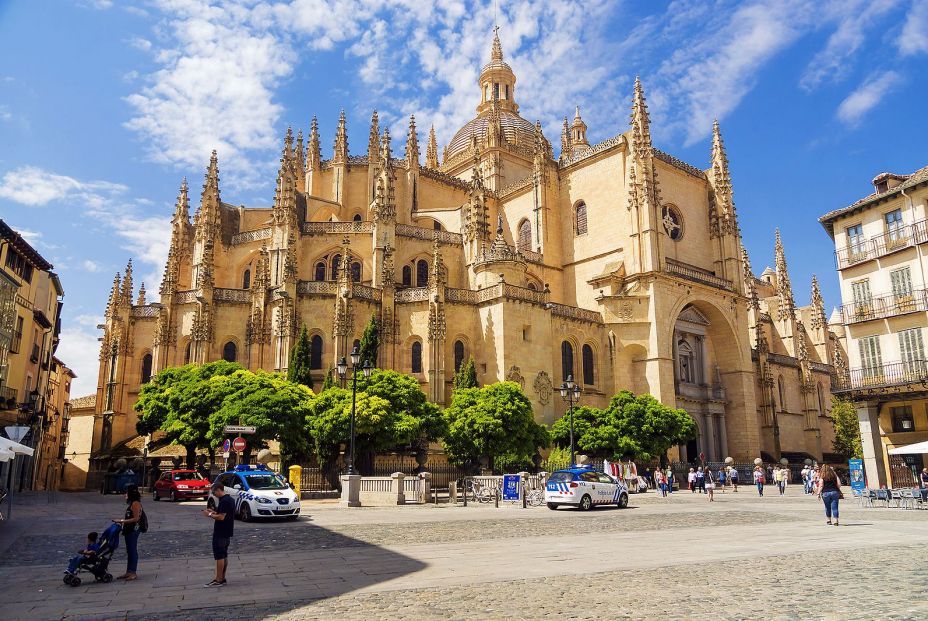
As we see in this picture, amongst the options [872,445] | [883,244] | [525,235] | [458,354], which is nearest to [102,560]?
[872,445]

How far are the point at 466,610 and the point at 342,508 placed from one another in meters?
16.7

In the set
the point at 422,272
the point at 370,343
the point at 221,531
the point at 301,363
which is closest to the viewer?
the point at 221,531

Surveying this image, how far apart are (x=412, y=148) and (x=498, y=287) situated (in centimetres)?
1700

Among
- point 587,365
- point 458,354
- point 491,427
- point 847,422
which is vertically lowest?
point 491,427

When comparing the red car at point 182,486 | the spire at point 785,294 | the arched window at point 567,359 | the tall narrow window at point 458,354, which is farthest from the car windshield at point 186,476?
the spire at point 785,294

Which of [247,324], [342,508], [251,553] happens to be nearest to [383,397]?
[342,508]

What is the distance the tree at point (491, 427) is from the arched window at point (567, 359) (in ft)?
29.2

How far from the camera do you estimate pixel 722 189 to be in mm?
50969

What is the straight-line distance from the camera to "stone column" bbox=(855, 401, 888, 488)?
2803 centimetres

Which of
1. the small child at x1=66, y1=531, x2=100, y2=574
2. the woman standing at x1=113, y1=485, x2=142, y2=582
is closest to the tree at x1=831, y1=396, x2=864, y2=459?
the woman standing at x1=113, y1=485, x2=142, y2=582

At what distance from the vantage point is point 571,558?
35.0 ft

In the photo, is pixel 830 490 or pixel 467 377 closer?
pixel 830 490

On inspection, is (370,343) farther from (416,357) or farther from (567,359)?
(567,359)

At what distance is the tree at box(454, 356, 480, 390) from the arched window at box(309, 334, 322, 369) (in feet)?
25.1
